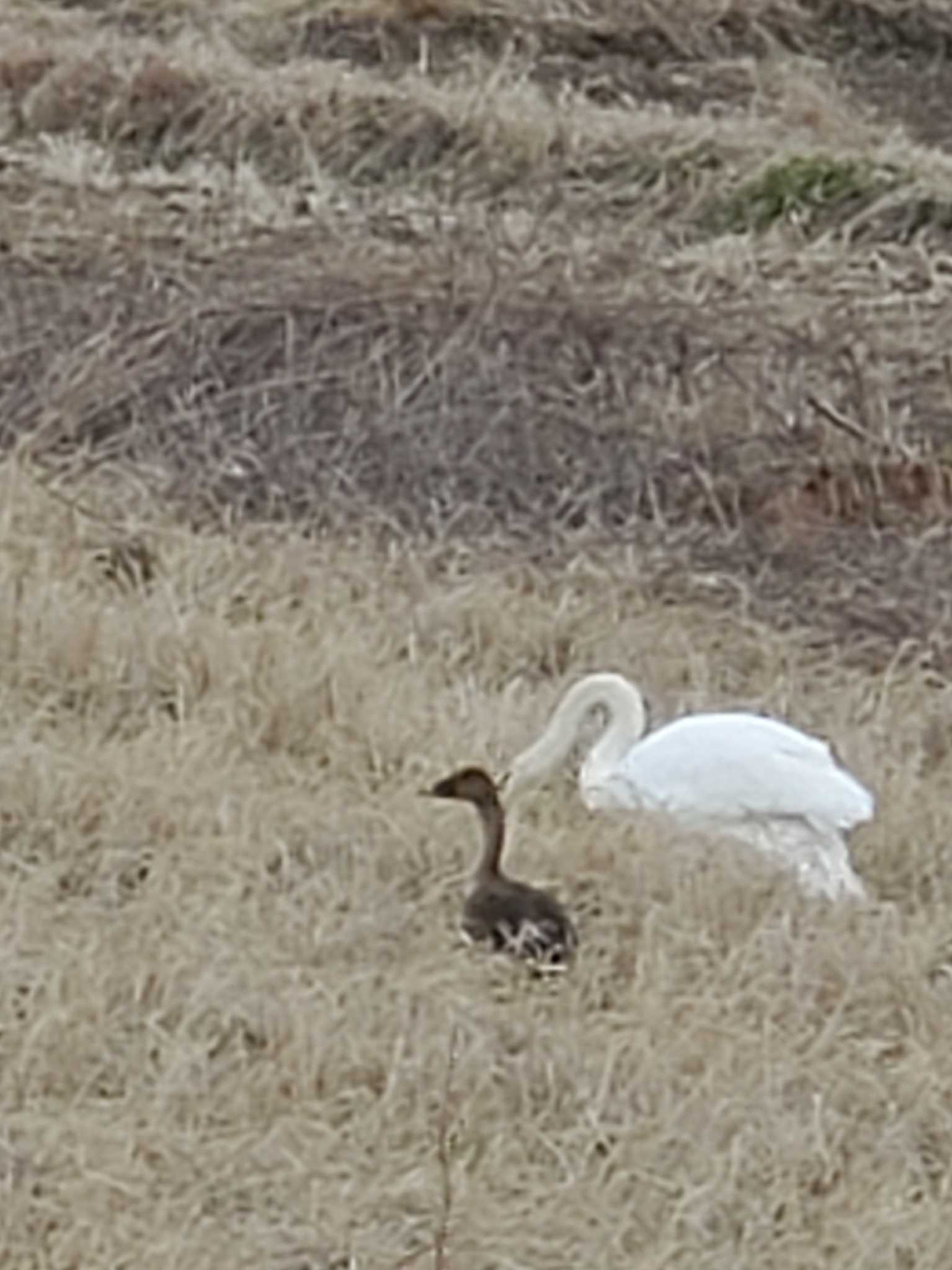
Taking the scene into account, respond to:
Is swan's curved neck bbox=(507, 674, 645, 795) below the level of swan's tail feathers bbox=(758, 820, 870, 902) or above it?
below

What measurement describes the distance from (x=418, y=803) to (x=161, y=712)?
21.0 inches

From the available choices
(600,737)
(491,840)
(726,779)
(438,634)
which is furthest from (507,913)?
(438,634)

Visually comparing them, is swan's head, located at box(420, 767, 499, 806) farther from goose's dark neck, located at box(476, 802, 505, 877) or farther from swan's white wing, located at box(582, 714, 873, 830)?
swan's white wing, located at box(582, 714, 873, 830)

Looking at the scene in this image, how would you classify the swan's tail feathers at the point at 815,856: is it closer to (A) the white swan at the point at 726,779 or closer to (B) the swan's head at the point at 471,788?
(A) the white swan at the point at 726,779

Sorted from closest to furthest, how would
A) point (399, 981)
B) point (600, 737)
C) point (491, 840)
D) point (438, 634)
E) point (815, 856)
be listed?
1. point (399, 981)
2. point (491, 840)
3. point (815, 856)
4. point (600, 737)
5. point (438, 634)

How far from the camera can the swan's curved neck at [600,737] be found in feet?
13.7

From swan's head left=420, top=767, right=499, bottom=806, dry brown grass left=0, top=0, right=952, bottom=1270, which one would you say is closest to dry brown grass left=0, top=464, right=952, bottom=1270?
dry brown grass left=0, top=0, right=952, bottom=1270

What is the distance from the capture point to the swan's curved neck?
417 centimetres

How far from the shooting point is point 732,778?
4.03 metres

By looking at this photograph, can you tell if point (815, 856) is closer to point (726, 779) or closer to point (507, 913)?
point (726, 779)

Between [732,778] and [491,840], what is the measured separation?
0.47 m

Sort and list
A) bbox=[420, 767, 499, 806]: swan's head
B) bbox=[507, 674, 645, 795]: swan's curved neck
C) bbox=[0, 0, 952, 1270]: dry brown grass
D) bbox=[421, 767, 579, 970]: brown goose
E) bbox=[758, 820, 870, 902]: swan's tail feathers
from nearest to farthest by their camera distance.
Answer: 1. bbox=[0, 0, 952, 1270]: dry brown grass
2. bbox=[421, 767, 579, 970]: brown goose
3. bbox=[420, 767, 499, 806]: swan's head
4. bbox=[758, 820, 870, 902]: swan's tail feathers
5. bbox=[507, 674, 645, 795]: swan's curved neck

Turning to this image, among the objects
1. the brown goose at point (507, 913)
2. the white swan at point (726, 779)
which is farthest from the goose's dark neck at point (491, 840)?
the white swan at point (726, 779)

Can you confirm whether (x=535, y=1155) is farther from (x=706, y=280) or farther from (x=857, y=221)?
(x=857, y=221)
